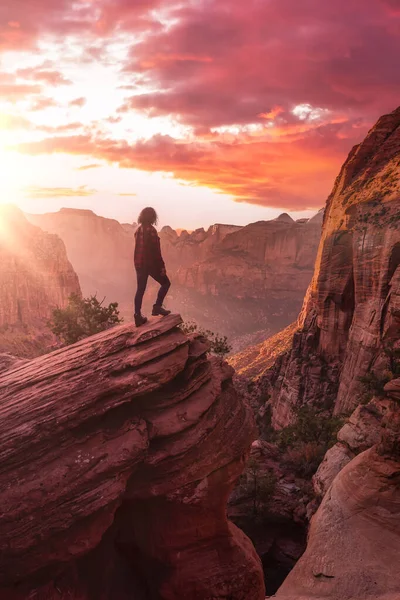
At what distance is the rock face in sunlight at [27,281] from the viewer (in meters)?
71.8

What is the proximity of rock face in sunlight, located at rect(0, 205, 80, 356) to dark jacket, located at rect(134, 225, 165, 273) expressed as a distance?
2141 inches

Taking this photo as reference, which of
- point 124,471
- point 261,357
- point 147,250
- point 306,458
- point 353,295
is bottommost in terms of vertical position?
point 261,357

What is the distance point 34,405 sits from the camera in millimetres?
10859

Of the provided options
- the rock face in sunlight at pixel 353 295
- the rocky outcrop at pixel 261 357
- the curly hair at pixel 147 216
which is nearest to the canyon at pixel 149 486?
the curly hair at pixel 147 216

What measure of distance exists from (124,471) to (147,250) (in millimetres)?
6961

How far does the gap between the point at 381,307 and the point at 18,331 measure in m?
61.8

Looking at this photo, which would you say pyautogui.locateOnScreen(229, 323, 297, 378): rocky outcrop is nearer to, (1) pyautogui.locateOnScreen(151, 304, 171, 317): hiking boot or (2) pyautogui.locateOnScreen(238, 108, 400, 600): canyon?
(2) pyautogui.locateOnScreen(238, 108, 400, 600): canyon

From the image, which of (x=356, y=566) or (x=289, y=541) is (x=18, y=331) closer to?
(x=289, y=541)

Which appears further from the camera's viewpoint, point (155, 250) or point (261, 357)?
point (261, 357)

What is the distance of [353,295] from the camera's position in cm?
5388

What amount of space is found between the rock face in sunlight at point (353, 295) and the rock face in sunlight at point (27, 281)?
1694 inches

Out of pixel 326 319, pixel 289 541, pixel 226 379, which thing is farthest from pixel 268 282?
pixel 226 379

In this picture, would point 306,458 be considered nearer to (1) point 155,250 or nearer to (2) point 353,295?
(2) point 353,295

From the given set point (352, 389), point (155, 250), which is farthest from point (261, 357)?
point (155, 250)
